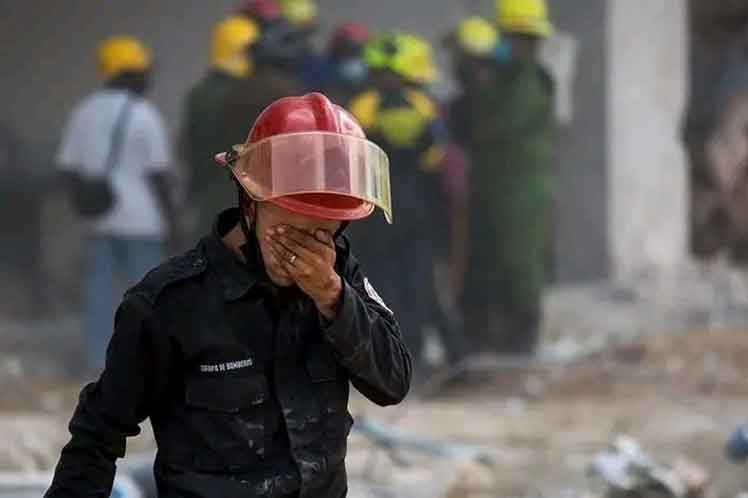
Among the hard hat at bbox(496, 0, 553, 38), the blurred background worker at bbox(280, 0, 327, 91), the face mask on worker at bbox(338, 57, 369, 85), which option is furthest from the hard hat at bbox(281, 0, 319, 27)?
the hard hat at bbox(496, 0, 553, 38)

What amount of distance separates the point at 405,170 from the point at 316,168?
660 cm

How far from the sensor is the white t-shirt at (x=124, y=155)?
9.21 meters

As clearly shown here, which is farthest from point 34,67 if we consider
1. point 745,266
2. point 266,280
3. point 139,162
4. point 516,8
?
point 266,280

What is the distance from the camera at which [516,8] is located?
10.2 meters

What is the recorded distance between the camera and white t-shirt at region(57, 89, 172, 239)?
921cm

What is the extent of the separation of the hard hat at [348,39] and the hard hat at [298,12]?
24cm

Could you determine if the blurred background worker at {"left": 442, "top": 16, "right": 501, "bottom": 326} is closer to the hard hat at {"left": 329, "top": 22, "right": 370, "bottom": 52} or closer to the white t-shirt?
the hard hat at {"left": 329, "top": 22, "right": 370, "bottom": 52}

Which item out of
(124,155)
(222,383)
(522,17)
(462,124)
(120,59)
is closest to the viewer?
(222,383)

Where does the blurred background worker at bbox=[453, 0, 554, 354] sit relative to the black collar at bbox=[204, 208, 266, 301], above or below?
below

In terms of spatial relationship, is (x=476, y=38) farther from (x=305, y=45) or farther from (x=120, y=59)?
(x=120, y=59)

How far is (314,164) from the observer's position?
9.21 feet

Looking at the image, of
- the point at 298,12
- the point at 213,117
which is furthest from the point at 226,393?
the point at 298,12

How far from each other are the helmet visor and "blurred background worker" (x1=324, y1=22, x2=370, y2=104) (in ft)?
21.9

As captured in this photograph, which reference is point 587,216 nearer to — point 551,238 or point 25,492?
point 551,238
